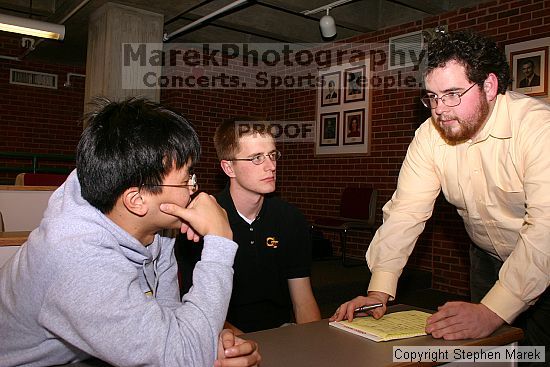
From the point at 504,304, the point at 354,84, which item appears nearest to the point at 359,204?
the point at 354,84

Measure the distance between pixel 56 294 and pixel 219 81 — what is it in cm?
667

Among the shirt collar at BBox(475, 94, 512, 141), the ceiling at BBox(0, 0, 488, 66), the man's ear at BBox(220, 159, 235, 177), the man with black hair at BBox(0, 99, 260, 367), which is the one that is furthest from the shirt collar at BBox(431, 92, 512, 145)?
the ceiling at BBox(0, 0, 488, 66)

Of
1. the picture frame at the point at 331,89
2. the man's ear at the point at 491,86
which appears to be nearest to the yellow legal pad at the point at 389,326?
the man's ear at the point at 491,86

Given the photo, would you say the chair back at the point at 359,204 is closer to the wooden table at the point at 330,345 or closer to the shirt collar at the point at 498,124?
the shirt collar at the point at 498,124

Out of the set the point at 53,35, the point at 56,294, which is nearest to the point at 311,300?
the point at 56,294

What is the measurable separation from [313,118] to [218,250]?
234 inches

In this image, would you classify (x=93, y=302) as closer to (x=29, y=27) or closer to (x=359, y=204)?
(x=29, y=27)

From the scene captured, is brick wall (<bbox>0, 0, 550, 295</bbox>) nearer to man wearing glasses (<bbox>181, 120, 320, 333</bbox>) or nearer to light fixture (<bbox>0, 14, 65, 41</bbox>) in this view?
man wearing glasses (<bbox>181, 120, 320, 333</bbox>)

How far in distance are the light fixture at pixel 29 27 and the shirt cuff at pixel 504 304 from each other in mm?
4527

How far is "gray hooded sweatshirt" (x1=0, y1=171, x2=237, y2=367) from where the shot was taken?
94 centimetres

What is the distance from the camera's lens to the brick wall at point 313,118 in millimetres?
4956

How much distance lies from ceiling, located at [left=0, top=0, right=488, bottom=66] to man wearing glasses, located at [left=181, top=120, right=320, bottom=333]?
3.53 m

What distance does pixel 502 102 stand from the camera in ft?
6.07

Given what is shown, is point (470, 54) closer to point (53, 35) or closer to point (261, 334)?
point (261, 334)
